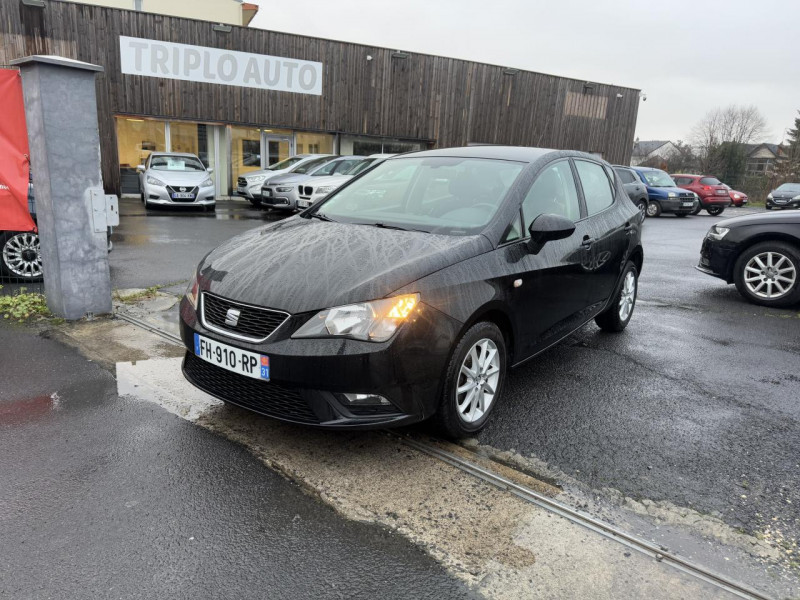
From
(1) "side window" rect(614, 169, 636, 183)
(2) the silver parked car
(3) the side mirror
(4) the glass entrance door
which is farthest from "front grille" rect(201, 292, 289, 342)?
(4) the glass entrance door

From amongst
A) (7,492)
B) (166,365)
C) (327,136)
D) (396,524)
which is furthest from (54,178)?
(327,136)

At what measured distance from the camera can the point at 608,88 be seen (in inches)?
1049

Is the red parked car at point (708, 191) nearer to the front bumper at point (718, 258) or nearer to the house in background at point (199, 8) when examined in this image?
the front bumper at point (718, 258)

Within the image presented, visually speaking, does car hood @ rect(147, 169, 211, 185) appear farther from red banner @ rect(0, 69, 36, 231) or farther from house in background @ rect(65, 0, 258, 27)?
house in background @ rect(65, 0, 258, 27)

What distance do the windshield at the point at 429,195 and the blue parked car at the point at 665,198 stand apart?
18.6 meters

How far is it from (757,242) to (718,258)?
0.46m

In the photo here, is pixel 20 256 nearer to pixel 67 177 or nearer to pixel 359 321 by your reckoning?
pixel 67 177

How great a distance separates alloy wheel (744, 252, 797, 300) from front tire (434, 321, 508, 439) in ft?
16.9

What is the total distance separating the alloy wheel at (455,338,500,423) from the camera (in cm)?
324

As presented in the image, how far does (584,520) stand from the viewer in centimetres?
268

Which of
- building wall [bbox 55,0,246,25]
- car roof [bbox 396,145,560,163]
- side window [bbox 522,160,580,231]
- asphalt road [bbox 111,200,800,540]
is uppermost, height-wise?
building wall [bbox 55,0,246,25]

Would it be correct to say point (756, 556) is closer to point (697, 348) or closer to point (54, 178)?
point (697, 348)

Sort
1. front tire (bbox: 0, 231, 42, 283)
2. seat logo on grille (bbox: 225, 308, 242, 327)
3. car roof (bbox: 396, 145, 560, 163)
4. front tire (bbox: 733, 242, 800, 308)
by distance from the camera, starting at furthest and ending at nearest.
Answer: front tire (bbox: 733, 242, 800, 308) → front tire (bbox: 0, 231, 42, 283) → car roof (bbox: 396, 145, 560, 163) → seat logo on grille (bbox: 225, 308, 242, 327)

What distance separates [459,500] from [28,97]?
4859 millimetres
